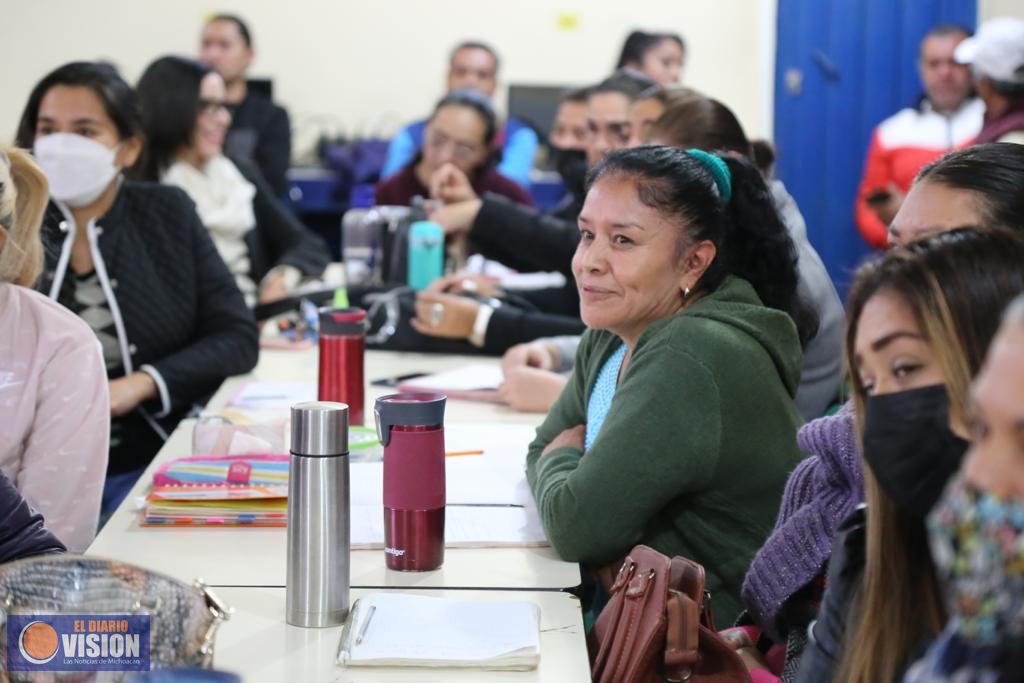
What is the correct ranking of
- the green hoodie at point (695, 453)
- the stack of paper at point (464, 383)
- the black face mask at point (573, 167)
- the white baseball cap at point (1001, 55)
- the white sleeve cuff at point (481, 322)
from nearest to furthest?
the green hoodie at point (695, 453) < the stack of paper at point (464, 383) < the white sleeve cuff at point (481, 322) < the white baseball cap at point (1001, 55) < the black face mask at point (573, 167)

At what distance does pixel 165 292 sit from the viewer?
9.58ft

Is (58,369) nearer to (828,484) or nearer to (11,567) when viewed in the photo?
(11,567)

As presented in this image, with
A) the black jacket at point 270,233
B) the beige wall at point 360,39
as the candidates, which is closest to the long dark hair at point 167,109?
the black jacket at point 270,233

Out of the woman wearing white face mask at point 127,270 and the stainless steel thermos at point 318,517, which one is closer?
the stainless steel thermos at point 318,517

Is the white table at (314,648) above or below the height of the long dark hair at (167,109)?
below

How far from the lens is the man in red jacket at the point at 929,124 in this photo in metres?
6.27

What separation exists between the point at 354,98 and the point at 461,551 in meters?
5.78

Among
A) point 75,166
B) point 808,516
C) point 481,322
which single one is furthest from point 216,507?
point 481,322

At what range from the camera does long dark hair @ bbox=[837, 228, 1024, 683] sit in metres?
1.12

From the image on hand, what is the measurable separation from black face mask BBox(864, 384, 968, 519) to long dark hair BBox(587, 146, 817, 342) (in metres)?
0.93

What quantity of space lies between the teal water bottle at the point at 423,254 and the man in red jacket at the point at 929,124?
3043 millimetres

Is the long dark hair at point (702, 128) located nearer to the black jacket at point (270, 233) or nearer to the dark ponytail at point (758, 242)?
the dark ponytail at point (758, 242)
